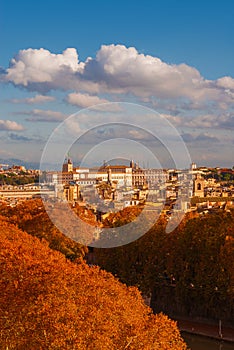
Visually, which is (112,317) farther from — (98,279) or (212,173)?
(212,173)

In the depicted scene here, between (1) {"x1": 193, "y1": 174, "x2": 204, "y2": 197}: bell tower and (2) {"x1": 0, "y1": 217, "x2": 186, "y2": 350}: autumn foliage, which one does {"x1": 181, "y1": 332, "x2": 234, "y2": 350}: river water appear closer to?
(2) {"x1": 0, "y1": 217, "x2": 186, "y2": 350}: autumn foliage

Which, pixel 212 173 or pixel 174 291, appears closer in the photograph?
pixel 174 291

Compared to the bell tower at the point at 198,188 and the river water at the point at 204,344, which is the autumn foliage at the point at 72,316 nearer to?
the river water at the point at 204,344

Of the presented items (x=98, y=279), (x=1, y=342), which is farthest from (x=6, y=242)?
(x=1, y=342)

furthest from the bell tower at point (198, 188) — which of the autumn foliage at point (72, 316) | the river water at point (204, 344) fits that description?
the autumn foliage at point (72, 316)

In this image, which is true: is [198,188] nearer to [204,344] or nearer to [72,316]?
[204,344]

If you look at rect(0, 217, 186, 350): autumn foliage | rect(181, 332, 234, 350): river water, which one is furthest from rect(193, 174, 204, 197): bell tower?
rect(0, 217, 186, 350): autumn foliage
